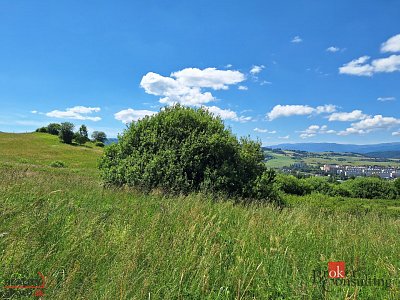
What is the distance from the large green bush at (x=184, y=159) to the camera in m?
11.4

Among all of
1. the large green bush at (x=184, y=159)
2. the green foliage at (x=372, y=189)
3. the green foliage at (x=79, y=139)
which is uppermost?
the green foliage at (x=79, y=139)

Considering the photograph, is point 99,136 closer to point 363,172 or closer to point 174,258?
point 363,172

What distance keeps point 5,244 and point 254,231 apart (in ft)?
11.7

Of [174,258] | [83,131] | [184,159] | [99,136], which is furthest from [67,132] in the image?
[174,258]

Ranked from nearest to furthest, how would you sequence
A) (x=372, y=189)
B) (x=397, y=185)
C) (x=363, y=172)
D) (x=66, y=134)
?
(x=372, y=189)
(x=397, y=185)
(x=363, y=172)
(x=66, y=134)

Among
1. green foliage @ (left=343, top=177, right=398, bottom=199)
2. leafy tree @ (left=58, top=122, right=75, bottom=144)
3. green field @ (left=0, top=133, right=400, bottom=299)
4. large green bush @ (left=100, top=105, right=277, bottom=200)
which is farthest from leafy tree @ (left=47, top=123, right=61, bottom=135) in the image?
green field @ (left=0, top=133, right=400, bottom=299)

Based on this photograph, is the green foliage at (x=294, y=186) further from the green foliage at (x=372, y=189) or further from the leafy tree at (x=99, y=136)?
the leafy tree at (x=99, y=136)

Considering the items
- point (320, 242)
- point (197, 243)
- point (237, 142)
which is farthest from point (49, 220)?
point (237, 142)

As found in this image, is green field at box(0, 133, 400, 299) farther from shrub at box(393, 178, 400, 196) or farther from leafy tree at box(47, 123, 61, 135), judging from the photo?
leafy tree at box(47, 123, 61, 135)

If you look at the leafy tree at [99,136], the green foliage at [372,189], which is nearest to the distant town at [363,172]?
the green foliage at [372,189]

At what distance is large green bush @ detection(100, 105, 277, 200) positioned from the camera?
1142cm

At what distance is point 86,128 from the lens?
116375 mm

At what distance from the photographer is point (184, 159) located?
11672 mm

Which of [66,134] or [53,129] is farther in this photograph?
[53,129]
